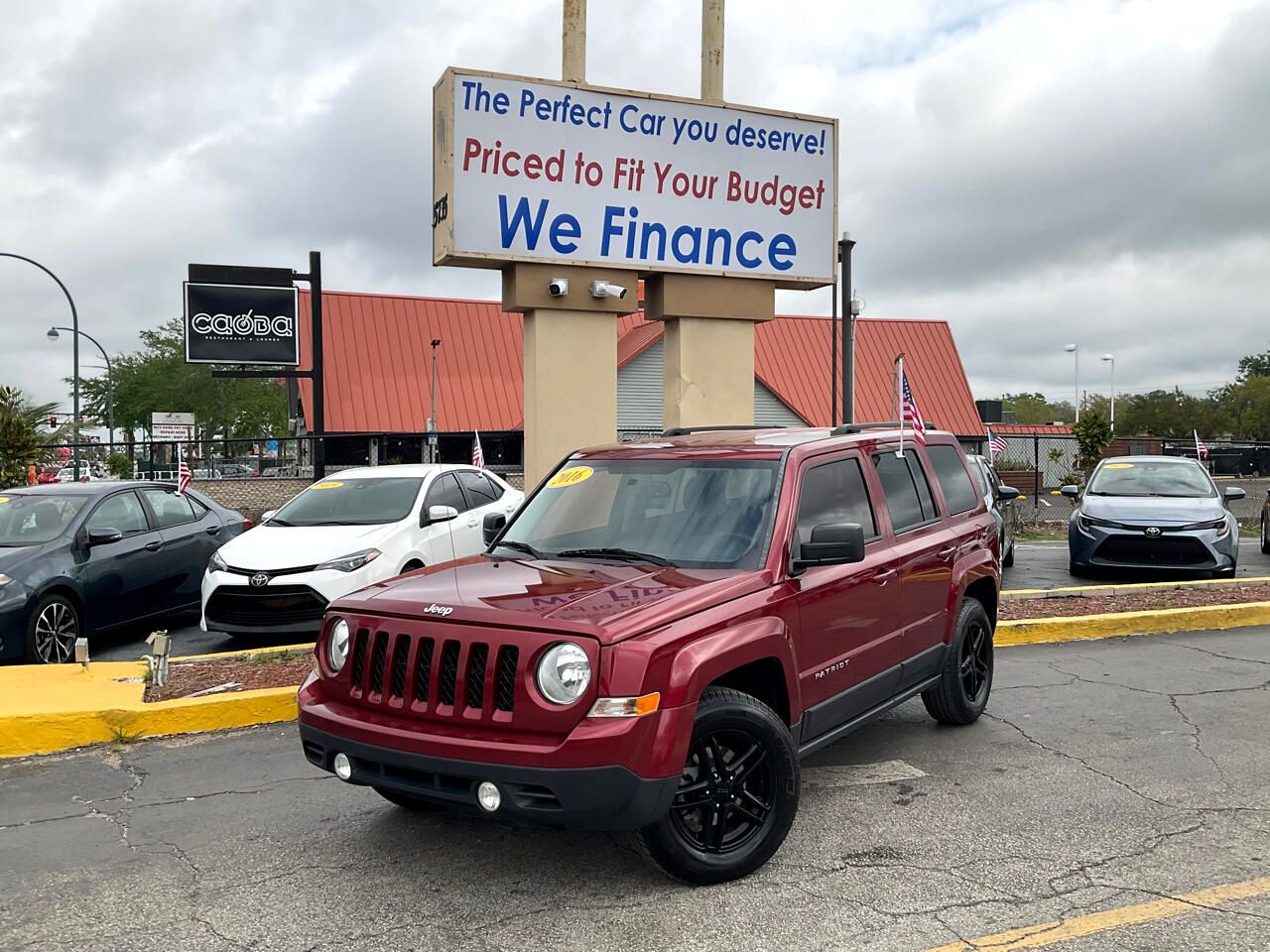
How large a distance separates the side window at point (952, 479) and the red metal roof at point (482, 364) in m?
26.5

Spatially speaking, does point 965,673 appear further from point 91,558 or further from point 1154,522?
point 1154,522

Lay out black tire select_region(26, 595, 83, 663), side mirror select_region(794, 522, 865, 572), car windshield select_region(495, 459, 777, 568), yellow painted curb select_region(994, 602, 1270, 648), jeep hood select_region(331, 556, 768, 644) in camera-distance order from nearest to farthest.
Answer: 1. jeep hood select_region(331, 556, 768, 644)
2. side mirror select_region(794, 522, 865, 572)
3. car windshield select_region(495, 459, 777, 568)
4. black tire select_region(26, 595, 83, 663)
5. yellow painted curb select_region(994, 602, 1270, 648)

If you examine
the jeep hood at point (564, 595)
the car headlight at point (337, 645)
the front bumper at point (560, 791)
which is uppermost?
the jeep hood at point (564, 595)

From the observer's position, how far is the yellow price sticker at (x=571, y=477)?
5.58 m

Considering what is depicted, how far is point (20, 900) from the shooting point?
4.19m

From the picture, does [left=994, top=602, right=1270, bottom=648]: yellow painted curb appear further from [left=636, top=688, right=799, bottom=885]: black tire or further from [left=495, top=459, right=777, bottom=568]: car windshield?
[left=636, top=688, right=799, bottom=885]: black tire

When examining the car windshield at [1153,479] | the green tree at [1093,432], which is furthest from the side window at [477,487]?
the green tree at [1093,432]

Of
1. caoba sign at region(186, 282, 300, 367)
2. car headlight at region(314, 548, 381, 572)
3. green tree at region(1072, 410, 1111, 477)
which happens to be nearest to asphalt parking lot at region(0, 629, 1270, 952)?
car headlight at region(314, 548, 381, 572)

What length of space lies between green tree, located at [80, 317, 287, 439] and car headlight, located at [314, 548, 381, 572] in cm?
4631

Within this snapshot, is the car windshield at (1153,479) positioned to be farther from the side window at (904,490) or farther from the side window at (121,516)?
the side window at (121,516)

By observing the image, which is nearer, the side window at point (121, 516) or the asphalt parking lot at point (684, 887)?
the asphalt parking lot at point (684, 887)

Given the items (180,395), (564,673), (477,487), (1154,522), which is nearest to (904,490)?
(564,673)

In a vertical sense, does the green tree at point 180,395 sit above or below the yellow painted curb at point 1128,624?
above

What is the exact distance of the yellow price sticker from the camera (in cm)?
558
